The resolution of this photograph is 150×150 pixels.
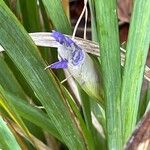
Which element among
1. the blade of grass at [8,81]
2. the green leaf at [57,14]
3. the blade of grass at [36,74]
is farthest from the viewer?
the blade of grass at [8,81]

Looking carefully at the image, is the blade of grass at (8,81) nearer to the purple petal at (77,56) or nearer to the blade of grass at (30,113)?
→ the blade of grass at (30,113)

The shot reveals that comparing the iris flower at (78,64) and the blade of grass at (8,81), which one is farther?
the blade of grass at (8,81)

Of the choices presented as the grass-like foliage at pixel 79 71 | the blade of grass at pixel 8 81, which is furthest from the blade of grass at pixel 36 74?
the blade of grass at pixel 8 81

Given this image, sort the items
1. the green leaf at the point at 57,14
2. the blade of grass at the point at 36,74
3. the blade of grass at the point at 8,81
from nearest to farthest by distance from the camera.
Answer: the blade of grass at the point at 36,74 → the green leaf at the point at 57,14 → the blade of grass at the point at 8,81

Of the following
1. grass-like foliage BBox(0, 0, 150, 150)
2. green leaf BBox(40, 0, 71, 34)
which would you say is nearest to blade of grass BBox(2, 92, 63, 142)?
grass-like foliage BBox(0, 0, 150, 150)

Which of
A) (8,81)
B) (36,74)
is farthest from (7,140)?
(8,81)
